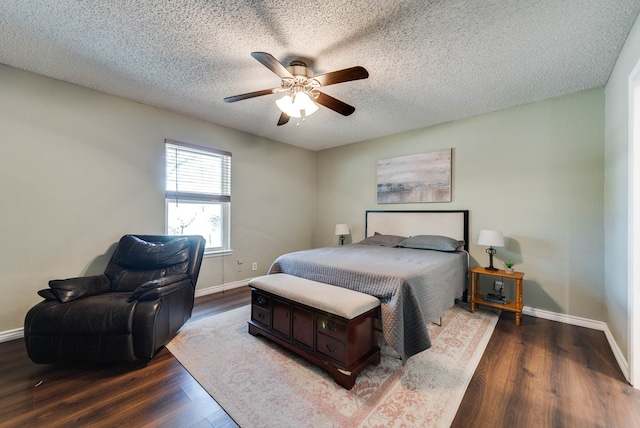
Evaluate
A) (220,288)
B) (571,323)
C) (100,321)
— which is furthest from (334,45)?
(571,323)

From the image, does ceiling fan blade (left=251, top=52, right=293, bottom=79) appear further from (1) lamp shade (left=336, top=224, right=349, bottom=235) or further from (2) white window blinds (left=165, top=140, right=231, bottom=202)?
(1) lamp shade (left=336, top=224, right=349, bottom=235)

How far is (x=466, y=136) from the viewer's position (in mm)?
3652

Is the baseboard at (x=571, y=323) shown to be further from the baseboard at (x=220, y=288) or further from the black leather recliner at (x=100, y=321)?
the black leather recliner at (x=100, y=321)

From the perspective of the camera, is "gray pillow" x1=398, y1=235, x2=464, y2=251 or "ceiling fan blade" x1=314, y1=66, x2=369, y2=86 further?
"gray pillow" x1=398, y1=235, x2=464, y2=251

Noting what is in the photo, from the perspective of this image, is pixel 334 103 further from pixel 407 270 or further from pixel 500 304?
pixel 500 304

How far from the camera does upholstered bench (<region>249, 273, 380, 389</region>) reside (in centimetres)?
184

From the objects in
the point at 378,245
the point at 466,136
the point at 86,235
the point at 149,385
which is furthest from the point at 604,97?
the point at 86,235

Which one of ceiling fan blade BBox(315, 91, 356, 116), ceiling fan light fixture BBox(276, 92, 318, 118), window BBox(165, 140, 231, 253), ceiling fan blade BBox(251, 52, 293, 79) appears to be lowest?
window BBox(165, 140, 231, 253)

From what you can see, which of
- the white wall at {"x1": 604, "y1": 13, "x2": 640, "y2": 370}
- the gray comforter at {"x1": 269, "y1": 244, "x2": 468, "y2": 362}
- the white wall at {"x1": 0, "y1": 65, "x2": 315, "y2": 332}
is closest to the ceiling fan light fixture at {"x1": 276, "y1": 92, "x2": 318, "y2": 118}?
the gray comforter at {"x1": 269, "y1": 244, "x2": 468, "y2": 362}

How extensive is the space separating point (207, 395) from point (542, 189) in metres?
4.04

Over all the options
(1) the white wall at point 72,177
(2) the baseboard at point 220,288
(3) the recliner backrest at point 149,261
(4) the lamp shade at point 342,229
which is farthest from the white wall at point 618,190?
(1) the white wall at point 72,177

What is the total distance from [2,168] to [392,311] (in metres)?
3.82

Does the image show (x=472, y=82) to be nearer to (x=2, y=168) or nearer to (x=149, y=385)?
(x=149, y=385)

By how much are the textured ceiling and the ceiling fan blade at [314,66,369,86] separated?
11.8 inches
